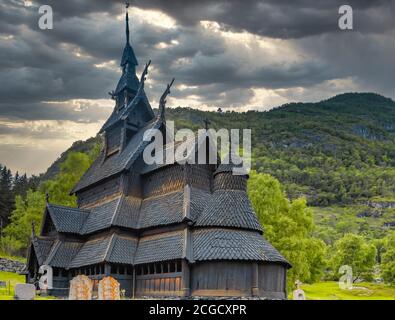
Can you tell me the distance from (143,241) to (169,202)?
3478 millimetres

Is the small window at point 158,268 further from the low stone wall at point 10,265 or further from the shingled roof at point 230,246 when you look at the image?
the low stone wall at point 10,265

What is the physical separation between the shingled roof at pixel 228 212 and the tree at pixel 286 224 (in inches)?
388

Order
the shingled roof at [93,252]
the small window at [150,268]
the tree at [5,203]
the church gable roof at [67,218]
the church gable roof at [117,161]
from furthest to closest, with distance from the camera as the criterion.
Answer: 1. the tree at [5,203]
2. the church gable roof at [67,218]
3. the church gable roof at [117,161]
4. the shingled roof at [93,252]
5. the small window at [150,268]

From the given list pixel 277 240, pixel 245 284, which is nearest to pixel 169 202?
pixel 245 284

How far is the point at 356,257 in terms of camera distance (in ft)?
318

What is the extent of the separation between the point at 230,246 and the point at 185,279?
141 inches

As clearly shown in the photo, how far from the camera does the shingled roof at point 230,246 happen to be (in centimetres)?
3159

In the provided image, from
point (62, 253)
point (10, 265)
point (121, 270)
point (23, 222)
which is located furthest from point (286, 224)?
point (10, 265)

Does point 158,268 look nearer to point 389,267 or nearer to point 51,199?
point 51,199

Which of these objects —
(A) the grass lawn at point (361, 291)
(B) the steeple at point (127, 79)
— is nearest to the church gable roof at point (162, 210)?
(B) the steeple at point (127, 79)

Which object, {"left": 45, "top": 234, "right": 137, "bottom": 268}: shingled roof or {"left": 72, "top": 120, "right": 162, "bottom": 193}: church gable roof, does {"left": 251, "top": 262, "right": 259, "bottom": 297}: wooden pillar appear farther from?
{"left": 72, "top": 120, "right": 162, "bottom": 193}: church gable roof
